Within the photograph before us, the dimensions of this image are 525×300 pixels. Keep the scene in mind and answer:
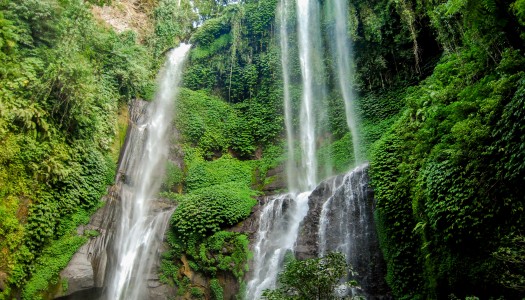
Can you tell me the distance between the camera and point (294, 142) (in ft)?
60.8

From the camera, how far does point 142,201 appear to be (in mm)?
15305

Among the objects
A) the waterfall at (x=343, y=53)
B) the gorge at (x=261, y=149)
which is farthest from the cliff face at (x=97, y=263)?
the waterfall at (x=343, y=53)

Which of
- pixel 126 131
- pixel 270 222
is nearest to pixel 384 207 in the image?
pixel 270 222

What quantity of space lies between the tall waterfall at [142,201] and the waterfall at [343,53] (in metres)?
9.36

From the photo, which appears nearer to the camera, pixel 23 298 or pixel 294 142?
pixel 23 298

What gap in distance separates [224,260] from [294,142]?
848 centimetres

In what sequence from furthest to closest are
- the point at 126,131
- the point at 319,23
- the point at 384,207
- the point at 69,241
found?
the point at 319,23
the point at 126,131
the point at 69,241
the point at 384,207

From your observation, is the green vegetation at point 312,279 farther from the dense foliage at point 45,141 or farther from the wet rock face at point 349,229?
the dense foliage at point 45,141

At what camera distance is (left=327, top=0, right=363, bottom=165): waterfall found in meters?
17.8

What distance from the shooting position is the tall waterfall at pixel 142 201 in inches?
484

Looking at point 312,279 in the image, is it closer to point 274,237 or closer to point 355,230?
point 355,230

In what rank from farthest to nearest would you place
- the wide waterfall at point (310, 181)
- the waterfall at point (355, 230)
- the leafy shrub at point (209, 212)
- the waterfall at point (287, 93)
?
1. the waterfall at point (287, 93)
2. the leafy shrub at point (209, 212)
3. the wide waterfall at point (310, 181)
4. the waterfall at point (355, 230)

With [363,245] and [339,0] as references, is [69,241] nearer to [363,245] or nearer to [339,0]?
[363,245]

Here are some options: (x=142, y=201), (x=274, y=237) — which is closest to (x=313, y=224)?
(x=274, y=237)
